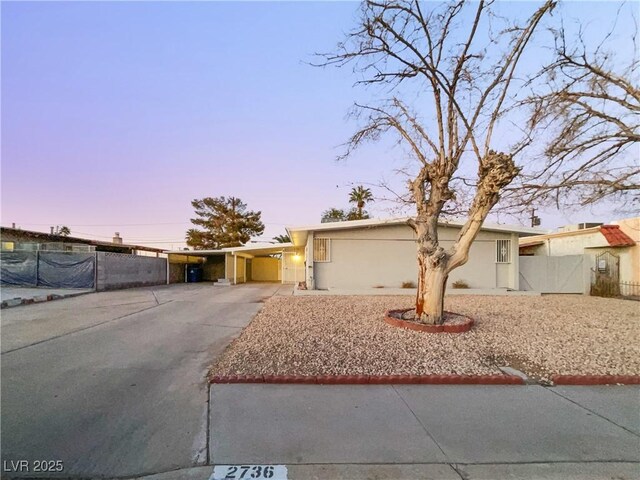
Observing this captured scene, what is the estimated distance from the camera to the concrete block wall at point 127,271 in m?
15.6

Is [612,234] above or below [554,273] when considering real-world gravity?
above

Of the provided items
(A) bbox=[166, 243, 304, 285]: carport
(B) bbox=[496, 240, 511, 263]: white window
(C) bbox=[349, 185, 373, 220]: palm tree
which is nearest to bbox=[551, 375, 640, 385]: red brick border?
(B) bbox=[496, 240, 511, 263]: white window

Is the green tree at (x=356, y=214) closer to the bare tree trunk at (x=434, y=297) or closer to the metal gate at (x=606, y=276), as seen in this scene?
the metal gate at (x=606, y=276)

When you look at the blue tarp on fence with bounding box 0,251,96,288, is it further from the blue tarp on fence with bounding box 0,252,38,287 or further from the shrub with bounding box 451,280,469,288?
the shrub with bounding box 451,280,469,288

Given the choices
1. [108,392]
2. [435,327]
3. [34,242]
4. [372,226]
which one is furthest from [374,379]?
[34,242]

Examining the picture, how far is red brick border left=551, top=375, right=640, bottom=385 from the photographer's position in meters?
4.14

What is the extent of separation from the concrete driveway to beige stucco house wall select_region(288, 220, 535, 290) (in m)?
6.74

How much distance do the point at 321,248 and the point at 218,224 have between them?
22985mm

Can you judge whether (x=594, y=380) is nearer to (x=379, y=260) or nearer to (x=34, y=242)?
(x=379, y=260)

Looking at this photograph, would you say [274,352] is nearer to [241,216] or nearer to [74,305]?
[74,305]

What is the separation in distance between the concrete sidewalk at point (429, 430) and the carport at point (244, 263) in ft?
55.4

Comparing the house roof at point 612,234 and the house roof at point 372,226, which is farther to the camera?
the house roof at point 612,234

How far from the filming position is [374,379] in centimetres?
403

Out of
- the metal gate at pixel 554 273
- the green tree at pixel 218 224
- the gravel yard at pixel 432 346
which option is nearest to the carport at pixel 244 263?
the green tree at pixel 218 224
